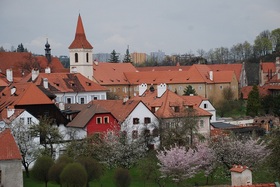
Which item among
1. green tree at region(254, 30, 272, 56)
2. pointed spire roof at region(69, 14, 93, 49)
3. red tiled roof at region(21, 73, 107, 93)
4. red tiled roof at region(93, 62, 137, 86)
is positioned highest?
green tree at region(254, 30, 272, 56)

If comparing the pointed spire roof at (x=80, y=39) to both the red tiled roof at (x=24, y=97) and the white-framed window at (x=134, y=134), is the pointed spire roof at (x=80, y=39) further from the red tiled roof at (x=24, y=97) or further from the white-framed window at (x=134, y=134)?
the white-framed window at (x=134, y=134)

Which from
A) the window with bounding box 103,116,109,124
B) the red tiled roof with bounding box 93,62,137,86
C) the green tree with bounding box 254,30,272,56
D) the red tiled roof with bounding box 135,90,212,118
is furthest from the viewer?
the green tree with bounding box 254,30,272,56

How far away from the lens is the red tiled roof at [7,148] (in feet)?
97.5

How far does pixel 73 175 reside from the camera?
87.8 feet

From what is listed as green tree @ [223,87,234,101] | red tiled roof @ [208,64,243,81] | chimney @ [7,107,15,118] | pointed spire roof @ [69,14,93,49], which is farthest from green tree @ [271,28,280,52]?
chimney @ [7,107,15,118]

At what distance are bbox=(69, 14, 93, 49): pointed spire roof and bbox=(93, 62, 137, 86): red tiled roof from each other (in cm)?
517

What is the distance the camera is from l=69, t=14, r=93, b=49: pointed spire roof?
81562mm

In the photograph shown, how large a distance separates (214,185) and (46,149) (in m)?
11.3

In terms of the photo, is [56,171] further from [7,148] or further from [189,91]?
[189,91]

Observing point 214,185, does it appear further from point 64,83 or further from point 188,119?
point 64,83

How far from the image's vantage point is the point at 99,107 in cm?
4497

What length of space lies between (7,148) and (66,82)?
35.9 metres

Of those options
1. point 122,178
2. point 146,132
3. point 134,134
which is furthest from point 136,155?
point 122,178

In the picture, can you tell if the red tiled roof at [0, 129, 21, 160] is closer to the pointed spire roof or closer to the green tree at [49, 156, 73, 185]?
the green tree at [49, 156, 73, 185]
